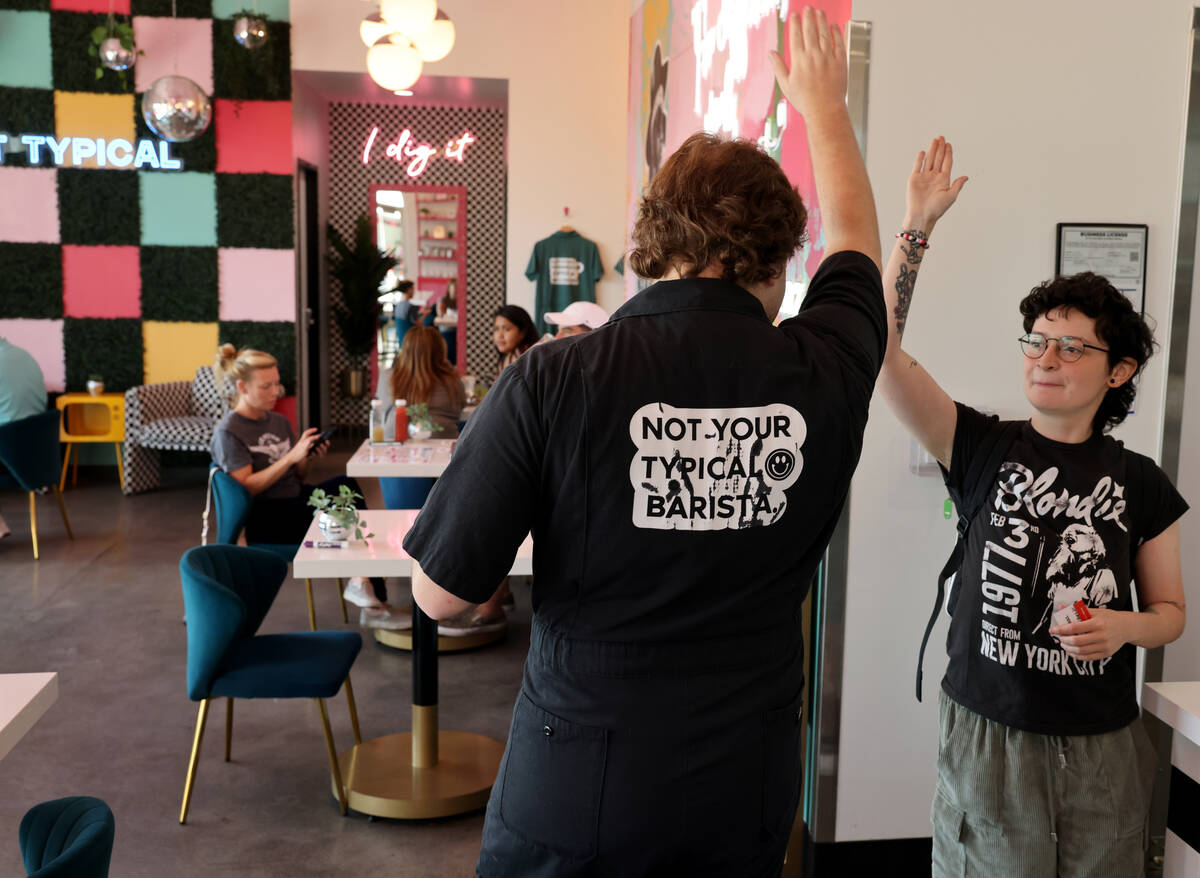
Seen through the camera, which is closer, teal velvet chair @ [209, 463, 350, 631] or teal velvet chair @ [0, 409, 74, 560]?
teal velvet chair @ [209, 463, 350, 631]

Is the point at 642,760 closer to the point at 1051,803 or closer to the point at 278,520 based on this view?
the point at 1051,803

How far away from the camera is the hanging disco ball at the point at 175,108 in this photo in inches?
278

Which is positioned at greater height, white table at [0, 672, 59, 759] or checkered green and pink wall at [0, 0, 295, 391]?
checkered green and pink wall at [0, 0, 295, 391]

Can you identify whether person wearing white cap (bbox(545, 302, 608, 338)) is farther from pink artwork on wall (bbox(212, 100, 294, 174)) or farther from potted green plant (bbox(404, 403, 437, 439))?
pink artwork on wall (bbox(212, 100, 294, 174))

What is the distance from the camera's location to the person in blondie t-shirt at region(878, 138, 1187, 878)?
5.97 ft

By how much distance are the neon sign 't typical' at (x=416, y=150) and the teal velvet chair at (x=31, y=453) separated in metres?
5.34

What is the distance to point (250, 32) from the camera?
7.94 meters

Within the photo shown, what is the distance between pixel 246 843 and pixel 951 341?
2.34 m

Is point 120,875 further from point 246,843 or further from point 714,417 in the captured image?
point 714,417

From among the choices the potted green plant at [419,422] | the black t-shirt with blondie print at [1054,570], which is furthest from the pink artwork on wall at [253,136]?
the black t-shirt with blondie print at [1054,570]

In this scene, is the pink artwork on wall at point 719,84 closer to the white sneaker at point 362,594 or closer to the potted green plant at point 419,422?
the potted green plant at point 419,422

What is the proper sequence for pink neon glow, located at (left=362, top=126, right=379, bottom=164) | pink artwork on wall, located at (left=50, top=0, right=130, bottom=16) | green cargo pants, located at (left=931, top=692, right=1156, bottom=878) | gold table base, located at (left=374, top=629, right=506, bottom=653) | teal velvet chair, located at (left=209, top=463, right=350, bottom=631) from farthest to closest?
pink neon glow, located at (left=362, top=126, right=379, bottom=164), pink artwork on wall, located at (left=50, top=0, right=130, bottom=16), gold table base, located at (left=374, top=629, right=506, bottom=653), teal velvet chair, located at (left=209, top=463, right=350, bottom=631), green cargo pants, located at (left=931, top=692, right=1156, bottom=878)

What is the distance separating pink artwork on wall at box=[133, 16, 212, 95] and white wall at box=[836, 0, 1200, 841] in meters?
7.06

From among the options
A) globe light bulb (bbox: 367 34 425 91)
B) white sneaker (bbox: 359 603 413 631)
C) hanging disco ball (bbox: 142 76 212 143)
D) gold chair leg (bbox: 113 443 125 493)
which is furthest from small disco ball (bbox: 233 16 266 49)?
white sneaker (bbox: 359 603 413 631)
